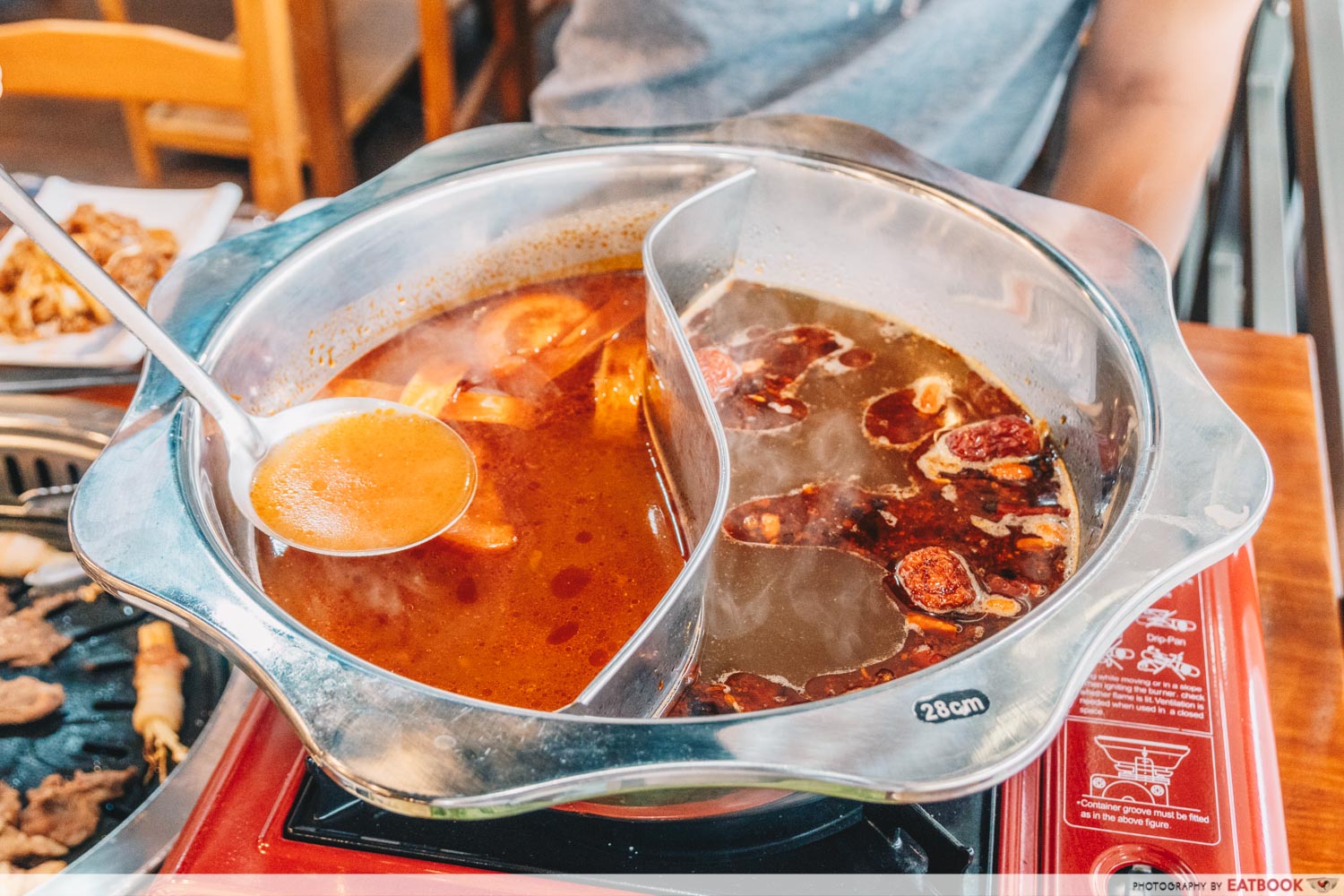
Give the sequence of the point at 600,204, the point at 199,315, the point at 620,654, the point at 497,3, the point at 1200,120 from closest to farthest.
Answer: the point at 620,654
the point at 199,315
the point at 600,204
the point at 1200,120
the point at 497,3

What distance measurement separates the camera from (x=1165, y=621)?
1.30 m

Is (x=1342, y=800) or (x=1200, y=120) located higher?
(x=1200, y=120)

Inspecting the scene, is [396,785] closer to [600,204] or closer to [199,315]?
[199,315]

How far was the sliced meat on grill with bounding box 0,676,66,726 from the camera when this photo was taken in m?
1.42

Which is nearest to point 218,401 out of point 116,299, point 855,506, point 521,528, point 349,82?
point 116,299

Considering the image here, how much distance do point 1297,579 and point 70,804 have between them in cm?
182

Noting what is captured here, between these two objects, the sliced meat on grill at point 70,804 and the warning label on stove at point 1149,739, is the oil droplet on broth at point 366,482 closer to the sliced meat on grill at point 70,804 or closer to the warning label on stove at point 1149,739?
the sliced meat on grill at point 70,804

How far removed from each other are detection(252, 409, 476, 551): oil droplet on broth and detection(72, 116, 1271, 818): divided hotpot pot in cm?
8

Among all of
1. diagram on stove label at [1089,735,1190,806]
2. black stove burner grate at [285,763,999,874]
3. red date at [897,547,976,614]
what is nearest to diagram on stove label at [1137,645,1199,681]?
diagram on stove label at [1089,735,1190,806]

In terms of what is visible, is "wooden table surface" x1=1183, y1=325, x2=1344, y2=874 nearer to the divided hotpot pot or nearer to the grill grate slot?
the divided hotpot pot

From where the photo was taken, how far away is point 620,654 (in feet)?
3.35

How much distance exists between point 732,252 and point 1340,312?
4.35 ft

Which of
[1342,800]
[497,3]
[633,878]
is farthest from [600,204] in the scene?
[497,3]

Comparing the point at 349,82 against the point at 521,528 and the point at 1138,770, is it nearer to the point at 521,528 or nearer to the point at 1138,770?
the point at 521,528
